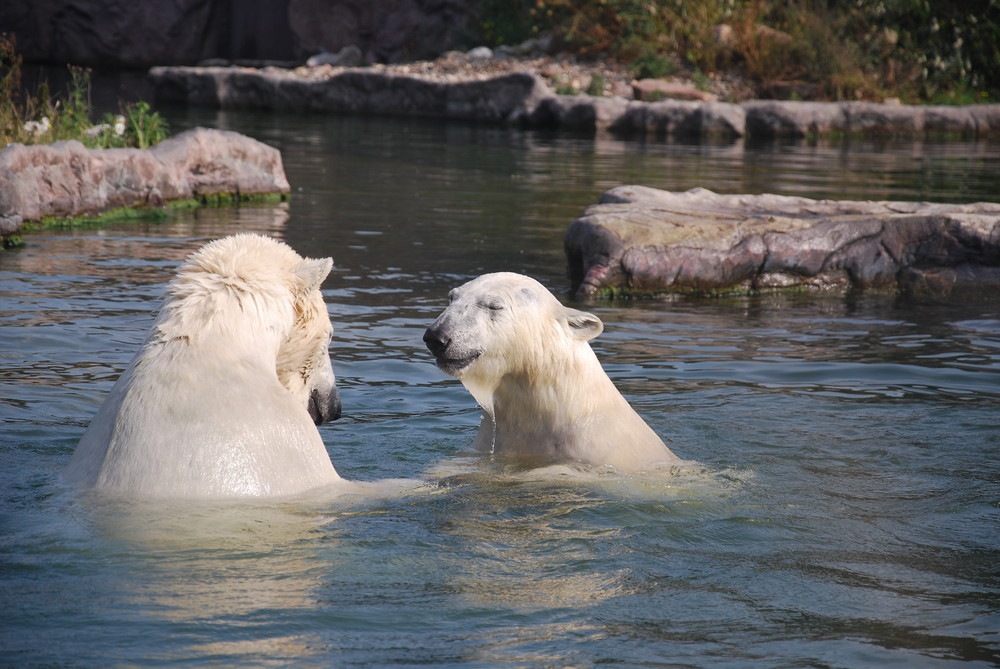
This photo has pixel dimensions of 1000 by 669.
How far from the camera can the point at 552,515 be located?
420 cm

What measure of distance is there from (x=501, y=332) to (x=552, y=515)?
0.91 m

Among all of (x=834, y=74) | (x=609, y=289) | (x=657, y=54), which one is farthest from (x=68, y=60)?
(x=609, y=289)

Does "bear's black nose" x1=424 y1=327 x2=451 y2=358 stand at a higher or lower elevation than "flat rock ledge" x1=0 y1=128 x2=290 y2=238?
lower

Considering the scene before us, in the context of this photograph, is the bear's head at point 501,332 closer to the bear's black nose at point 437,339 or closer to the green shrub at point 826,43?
the bear's black nose at point 437,339

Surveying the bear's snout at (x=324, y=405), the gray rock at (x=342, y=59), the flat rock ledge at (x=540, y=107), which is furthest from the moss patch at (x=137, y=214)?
the gray rock at (x=342, y=59)

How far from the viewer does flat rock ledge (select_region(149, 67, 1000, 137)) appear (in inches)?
969

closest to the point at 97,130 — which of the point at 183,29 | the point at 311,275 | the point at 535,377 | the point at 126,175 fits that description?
the point at 126,175

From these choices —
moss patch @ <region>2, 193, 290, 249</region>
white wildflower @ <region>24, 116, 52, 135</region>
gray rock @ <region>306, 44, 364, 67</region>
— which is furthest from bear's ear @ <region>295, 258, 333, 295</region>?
gray rock @ <region>306, 44, 364, 67</region>

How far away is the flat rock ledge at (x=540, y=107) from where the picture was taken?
24.6m

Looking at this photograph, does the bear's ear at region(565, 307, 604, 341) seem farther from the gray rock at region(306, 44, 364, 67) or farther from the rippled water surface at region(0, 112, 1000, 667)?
the gray rock at region(306, 44, 364, 67)

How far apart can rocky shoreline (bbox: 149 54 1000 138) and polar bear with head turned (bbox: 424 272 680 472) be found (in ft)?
65.1

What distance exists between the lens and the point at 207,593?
3201 millimetres

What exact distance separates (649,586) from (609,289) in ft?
18.7

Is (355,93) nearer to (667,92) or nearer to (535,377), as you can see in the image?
(667,92)
